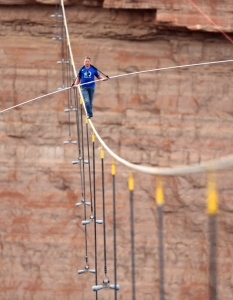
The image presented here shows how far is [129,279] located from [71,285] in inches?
32.6

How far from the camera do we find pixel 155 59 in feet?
33.8

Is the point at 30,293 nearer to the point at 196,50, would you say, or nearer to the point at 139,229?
the point at 139,229

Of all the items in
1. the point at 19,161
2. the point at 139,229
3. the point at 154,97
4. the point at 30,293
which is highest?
the point at 154,97

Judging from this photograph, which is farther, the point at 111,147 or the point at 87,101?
the point at 111,147

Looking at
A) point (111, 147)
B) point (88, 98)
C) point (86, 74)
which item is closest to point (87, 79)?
point (86, 74)

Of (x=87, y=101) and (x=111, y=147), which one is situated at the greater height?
(x=87, y=101)

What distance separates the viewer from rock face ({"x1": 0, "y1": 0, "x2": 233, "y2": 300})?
1029 cm

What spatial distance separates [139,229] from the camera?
10.4 meters

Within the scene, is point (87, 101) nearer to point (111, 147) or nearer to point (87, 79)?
point (87, 79)

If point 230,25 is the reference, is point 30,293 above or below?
below

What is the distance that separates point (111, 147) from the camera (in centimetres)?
1033

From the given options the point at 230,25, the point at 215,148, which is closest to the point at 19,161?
the point at 215,148

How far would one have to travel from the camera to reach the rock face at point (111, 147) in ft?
33.8

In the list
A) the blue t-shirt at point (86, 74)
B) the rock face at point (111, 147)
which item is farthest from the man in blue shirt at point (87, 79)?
the rock face at point (111, 147)
